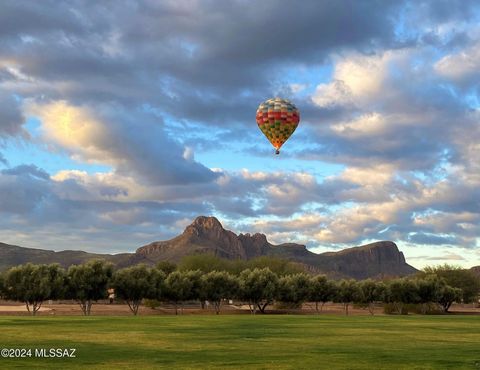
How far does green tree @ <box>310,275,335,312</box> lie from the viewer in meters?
142

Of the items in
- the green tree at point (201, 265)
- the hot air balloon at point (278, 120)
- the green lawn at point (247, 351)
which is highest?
the hot air balloon at point (278, 120)

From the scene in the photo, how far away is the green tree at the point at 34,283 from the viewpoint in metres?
111

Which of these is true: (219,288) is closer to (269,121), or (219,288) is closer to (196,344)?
(269,121)

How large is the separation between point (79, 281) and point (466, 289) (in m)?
125

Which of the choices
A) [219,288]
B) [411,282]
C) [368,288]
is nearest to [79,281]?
[219,288]

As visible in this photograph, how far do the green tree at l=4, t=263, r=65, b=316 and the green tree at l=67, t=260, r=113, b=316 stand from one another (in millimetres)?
1947

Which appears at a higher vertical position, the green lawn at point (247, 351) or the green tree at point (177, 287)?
the green tree at point (177, 287)

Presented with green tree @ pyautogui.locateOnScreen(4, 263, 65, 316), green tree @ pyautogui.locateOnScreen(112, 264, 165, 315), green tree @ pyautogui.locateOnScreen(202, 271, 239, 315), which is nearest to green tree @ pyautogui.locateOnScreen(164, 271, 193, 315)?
green tree @ pyautogui.locateOnScreen(112, 264, 165, 315)

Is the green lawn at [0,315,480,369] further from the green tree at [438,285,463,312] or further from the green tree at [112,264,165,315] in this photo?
the green tree at [438,285,463,312]

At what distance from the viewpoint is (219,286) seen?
13025cm

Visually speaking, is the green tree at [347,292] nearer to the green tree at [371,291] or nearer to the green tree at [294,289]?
the green tree at [371,291]

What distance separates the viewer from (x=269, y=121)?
93.1 meters

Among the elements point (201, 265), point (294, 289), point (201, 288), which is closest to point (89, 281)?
point (201, 288)

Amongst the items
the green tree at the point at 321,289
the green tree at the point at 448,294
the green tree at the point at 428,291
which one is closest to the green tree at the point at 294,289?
the green tree at the point at 321,289
